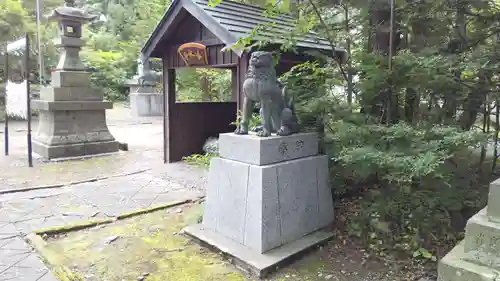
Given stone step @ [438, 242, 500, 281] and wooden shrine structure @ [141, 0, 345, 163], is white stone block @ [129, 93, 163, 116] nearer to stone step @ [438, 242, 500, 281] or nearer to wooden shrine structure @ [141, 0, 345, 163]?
wooden shrine structure @ [141, 0, 345, 163]

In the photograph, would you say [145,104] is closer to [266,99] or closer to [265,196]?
[266,99]

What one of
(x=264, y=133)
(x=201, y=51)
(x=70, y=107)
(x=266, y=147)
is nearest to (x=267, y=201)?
(x=266, y=147)

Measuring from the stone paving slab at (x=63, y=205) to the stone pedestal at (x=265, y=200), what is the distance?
1.41 m

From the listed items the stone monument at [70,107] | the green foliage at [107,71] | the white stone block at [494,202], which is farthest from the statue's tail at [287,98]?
the green foliage at [107,71]

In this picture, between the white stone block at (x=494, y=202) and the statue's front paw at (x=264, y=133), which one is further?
the statue's front paw at (x=264, y=133)

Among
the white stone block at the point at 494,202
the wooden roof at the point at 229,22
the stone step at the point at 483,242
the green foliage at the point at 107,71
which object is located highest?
the green foliage at the point at 107,71

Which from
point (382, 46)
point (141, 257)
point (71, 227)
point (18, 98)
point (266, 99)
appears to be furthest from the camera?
point (18, 98)

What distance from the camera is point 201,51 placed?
6453mm

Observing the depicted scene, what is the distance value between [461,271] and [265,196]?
1601 mm

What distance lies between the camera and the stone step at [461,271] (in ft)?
7.89

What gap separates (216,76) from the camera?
13.4 m

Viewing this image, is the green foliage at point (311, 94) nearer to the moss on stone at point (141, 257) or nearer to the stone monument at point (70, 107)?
the moss on stone at point (141, 257)

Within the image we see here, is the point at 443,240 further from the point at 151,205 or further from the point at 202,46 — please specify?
the point at 202,46

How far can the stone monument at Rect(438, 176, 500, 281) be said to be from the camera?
246cm
